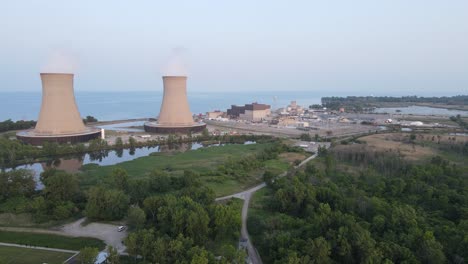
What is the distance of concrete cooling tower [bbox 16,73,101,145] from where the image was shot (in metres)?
20.0

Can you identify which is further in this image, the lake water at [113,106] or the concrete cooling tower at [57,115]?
the lake water at [113,106]

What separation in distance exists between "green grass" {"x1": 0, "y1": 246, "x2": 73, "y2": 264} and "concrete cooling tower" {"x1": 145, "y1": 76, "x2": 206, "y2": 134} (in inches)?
725

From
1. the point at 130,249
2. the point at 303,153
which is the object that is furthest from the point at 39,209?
the point at 303,153

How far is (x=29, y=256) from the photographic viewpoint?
7.86m

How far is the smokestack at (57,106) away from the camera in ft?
65.3

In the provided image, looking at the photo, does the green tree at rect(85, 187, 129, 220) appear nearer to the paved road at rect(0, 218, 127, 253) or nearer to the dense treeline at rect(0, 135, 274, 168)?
the paved road at rect(0, 218, 127, 253)

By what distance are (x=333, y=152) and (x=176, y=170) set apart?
8454 mm

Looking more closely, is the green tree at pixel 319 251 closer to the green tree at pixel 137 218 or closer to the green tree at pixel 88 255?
the green tree at pixel 137 218

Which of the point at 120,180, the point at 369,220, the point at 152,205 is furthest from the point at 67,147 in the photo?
the point at 369,220

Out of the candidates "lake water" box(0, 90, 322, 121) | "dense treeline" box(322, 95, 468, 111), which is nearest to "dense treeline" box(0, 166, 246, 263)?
"lake water" box(0, 90, 322, 121)

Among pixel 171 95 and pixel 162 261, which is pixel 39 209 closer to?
pixel 162 261

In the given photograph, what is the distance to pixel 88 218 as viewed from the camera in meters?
9.84

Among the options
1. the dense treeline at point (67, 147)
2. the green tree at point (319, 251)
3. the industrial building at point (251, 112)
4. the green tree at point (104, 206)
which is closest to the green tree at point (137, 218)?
the green tree at point (104, 206)

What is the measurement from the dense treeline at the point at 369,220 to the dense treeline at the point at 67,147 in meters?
12.4
